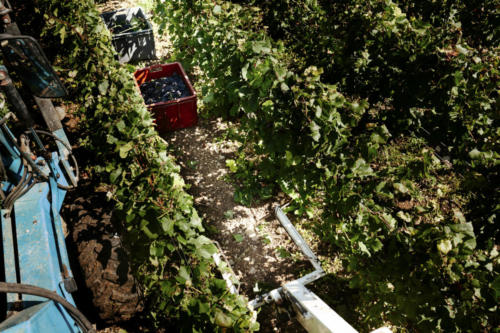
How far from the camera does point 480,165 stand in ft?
8.18

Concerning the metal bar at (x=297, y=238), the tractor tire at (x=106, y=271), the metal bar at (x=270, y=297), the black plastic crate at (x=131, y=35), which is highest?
the black plastic crate at (x=131, y=35)

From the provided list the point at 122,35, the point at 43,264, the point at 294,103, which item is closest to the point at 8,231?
the point at 43,264

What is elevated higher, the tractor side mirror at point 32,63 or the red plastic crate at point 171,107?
the tractor side mirror at point 32,63

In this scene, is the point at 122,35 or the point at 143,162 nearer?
the point at 143,162

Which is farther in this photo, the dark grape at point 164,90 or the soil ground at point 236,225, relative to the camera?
the dark grape at point 164,90

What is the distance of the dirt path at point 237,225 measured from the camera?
127 inches

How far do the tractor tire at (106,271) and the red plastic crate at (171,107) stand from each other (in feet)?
6.52

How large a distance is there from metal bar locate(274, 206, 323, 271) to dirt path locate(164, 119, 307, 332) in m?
0.16

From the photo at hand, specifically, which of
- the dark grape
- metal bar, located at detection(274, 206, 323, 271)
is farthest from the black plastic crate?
metal bar, located at detection(274, 206, 323, 271)

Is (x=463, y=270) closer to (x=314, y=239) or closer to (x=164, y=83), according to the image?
(x=314, y=239)

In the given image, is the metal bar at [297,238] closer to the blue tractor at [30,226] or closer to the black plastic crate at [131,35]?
the blue tractor at [30,226]


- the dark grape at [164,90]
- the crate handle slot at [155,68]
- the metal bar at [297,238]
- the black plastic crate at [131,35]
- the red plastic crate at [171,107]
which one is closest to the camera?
the metal bar at [297,238]

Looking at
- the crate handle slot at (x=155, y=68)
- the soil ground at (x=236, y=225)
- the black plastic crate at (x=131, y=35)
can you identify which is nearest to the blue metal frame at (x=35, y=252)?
the soil ground at (x=236, y=225)

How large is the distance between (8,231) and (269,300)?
2188mm
